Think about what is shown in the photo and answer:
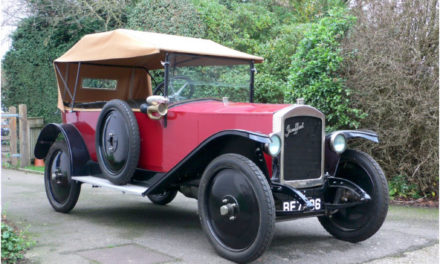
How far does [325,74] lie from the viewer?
746cm

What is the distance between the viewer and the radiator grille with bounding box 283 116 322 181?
14.5 ft

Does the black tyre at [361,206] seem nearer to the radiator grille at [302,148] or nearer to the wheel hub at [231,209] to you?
the radiator grille at [302,148]

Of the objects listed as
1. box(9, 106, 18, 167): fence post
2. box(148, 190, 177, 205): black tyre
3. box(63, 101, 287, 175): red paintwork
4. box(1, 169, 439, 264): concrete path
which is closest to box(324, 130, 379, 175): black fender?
box(63, 101, 287, 175): red paintwork

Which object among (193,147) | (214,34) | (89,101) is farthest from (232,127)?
(214,34)

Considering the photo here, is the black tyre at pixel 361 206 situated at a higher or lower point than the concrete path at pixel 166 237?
higher

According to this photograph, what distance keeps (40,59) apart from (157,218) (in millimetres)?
8093

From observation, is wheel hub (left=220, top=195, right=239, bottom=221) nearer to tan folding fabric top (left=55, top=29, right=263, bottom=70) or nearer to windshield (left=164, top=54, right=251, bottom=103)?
windshield (left=164, top=54, right=251, bottom=103)

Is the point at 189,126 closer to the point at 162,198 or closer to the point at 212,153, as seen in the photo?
the point at 212,153

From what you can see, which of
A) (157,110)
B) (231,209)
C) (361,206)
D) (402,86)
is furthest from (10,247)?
(402,86)

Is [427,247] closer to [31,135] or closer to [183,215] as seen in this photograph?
[183,215]

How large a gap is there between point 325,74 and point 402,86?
1156 mm

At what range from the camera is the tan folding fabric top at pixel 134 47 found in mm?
5375

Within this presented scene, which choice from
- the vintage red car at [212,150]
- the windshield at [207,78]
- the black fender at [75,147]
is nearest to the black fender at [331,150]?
the vintage red car at [212,150]

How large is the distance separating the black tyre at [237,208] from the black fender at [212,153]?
0.72 ft
